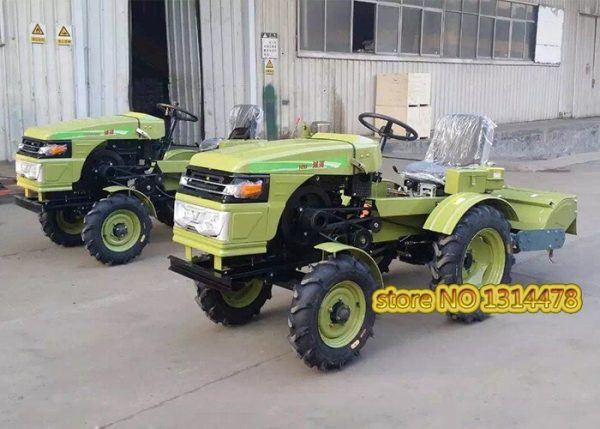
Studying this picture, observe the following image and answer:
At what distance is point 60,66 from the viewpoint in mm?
10852

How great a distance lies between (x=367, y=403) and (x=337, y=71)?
11.2 m

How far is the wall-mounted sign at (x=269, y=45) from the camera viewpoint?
42.2ft

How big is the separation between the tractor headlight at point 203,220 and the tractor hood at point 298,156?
0.88 ft

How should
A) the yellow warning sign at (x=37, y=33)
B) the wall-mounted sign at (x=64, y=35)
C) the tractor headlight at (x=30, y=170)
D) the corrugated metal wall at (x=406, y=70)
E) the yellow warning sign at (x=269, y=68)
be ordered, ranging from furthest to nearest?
the corrugated metal wall at (x=406, y=70), the yellow warning sign at (x=269, y=68), the wall-mounted sign at (x=64, y=35), the yellow warning sign at (x=37, y=33), the tractor headlight at (x=30, y=170)

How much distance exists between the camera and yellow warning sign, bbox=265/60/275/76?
13.0 metres

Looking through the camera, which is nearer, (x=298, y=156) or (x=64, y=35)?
(x=298, y=156)

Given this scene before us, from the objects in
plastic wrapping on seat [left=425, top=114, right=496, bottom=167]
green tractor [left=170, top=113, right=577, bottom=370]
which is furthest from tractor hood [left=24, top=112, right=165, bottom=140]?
plastic wrapping on seat [left=425, top=114, right=496, bottom=167]

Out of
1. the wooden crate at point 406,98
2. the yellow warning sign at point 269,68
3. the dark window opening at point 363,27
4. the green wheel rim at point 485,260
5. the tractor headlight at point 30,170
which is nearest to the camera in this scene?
the green wheel rim at point 485,260

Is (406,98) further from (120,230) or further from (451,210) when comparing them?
(451,210)

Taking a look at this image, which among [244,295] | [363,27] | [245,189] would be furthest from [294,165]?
[363,27]

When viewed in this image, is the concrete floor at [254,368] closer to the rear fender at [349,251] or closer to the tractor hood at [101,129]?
the rear fender at [349,251]

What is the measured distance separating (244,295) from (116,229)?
2.04 metres

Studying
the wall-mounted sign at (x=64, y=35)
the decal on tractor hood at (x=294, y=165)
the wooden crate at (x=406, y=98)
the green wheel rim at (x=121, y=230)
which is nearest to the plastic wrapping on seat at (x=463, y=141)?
the decal on tractor hood at (x=294, y=165)

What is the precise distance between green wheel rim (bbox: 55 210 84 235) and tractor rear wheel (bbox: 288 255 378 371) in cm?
376
